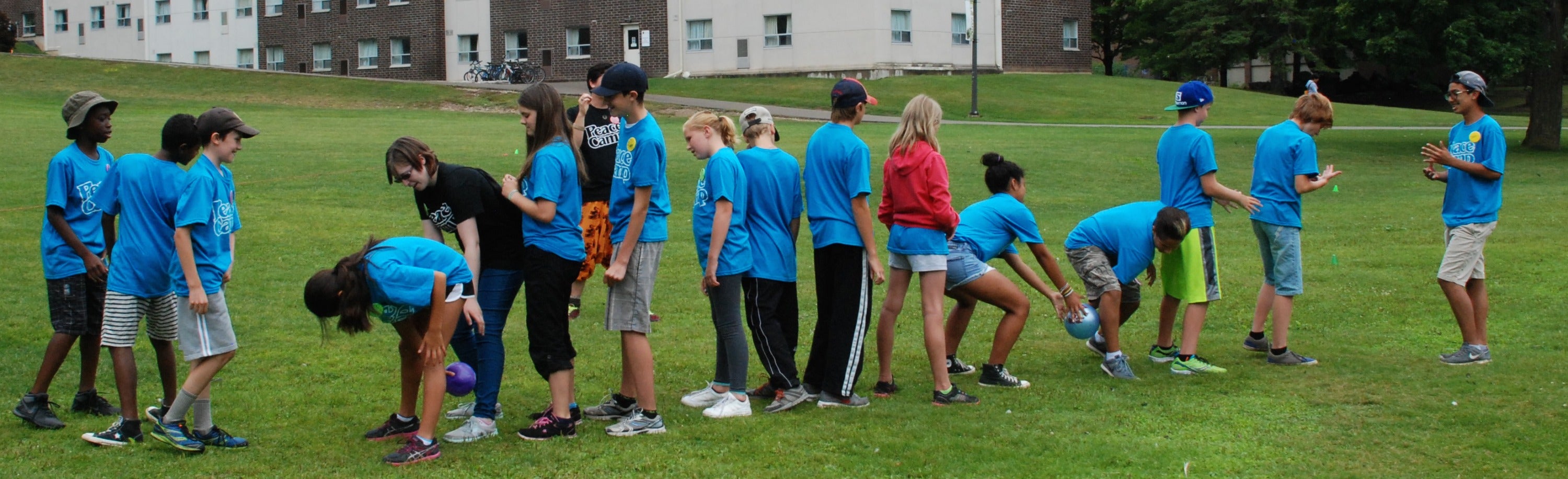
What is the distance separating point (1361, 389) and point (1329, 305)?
307 cm

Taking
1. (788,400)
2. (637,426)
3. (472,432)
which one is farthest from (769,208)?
(472,432)

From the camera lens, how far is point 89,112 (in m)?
6.28

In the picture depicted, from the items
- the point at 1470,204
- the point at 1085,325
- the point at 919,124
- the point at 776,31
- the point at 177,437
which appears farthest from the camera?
the point at 776,31

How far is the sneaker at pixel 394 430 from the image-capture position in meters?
6.01

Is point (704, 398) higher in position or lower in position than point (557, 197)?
lower

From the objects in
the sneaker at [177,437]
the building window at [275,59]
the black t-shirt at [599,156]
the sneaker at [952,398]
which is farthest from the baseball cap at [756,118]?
the building window at [275,59]

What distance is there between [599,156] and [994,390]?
2788 mm

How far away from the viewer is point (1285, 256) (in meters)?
7.70

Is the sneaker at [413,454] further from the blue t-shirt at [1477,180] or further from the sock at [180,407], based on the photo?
the blue t-shirt at [1477,180]

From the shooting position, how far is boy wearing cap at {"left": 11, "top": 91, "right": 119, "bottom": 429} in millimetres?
6207

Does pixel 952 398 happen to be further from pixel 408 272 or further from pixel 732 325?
pixel 408 272

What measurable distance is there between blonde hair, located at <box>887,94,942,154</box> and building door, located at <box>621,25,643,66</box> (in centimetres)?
4575

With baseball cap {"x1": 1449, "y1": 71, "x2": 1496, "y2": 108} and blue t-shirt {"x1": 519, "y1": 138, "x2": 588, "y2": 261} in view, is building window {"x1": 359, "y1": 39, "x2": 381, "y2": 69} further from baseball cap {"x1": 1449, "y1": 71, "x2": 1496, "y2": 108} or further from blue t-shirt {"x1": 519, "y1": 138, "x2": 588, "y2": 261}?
baseball cap {"x1": 1449, "y1": 71, "x2": 1496, "y2": 108}

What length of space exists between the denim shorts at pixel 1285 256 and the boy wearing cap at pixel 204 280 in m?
5.94
